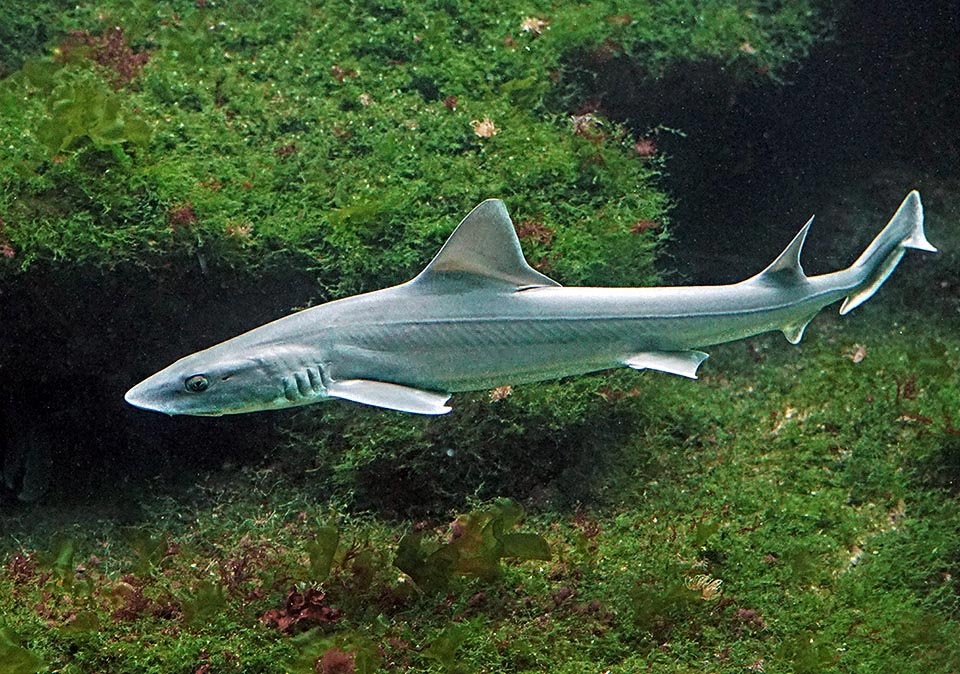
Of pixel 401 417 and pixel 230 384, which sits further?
pixel 401 417

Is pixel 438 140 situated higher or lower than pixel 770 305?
higher

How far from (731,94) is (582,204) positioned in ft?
11.6

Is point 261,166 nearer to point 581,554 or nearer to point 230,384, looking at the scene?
point 230,384

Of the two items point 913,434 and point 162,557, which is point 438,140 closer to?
point 162,557

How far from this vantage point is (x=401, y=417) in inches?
269

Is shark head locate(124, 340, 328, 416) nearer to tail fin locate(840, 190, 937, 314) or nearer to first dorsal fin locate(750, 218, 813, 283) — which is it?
first dorsal fin locate(750, 218, 813, 283)

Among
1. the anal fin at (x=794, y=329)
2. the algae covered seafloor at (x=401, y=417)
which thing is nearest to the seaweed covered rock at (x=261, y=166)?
the algae covered seafloor at (x=401, y=417)

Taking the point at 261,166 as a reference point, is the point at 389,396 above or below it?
Result: below

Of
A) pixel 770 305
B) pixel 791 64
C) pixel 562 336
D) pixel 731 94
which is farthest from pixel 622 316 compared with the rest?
pixel 791 64

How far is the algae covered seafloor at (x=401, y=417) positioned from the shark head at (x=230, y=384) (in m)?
1.29

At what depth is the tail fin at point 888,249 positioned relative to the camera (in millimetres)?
5699

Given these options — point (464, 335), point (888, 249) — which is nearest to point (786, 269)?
point (888, 249)

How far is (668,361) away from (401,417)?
2.55 metres

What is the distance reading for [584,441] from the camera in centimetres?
704
